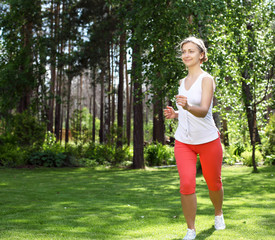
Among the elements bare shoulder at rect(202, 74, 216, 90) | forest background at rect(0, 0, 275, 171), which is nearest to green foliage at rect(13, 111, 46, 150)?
forest background at rect(0, 0, 275, 171)

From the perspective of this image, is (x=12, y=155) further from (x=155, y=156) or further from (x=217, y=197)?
(x=217, y=197)

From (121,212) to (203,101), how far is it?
302 cm

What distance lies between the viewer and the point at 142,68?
11.4 meters

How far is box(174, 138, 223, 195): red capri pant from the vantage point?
3623 millimetres

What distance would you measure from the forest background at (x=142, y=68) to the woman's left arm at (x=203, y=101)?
6.48 m

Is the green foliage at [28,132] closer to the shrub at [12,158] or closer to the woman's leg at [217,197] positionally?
the shrub at [12,158]

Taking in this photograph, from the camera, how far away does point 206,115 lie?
369cm

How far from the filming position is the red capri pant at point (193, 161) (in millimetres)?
3623

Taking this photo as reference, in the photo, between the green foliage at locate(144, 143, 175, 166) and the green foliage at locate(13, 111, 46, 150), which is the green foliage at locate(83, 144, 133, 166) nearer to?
the green foliage at locate(144, 143, 175, 166)

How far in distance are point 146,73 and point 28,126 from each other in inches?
278

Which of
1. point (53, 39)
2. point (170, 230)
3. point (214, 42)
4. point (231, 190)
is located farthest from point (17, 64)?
point (170, 230)

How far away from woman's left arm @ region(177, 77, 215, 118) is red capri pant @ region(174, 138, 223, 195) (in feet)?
1.29

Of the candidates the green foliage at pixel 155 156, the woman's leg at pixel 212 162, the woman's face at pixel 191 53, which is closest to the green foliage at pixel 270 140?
the green foliage at pixel 155 156

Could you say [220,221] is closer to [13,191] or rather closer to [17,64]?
[13,191]
